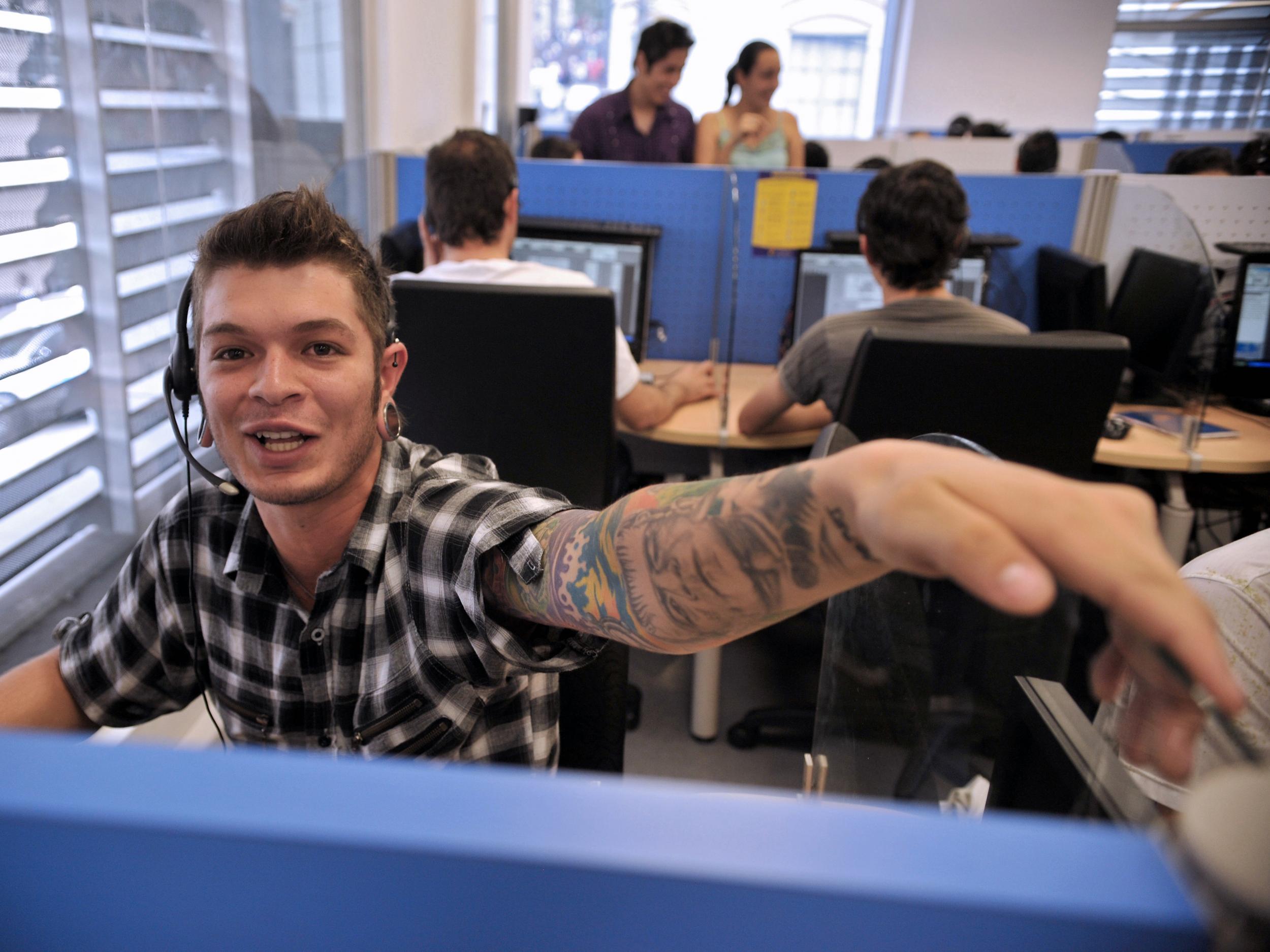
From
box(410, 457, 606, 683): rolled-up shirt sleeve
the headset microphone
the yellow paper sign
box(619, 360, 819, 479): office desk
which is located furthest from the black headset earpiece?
the yellow paper sign

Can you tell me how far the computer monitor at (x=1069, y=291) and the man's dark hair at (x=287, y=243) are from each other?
197cm

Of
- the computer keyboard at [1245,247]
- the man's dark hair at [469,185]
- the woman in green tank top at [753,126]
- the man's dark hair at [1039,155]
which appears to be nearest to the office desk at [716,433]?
the man's dark hair at [469,185]

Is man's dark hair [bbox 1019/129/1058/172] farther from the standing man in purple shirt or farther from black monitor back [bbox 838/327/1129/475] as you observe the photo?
black monitor back [bbox 838/327/1129/475]

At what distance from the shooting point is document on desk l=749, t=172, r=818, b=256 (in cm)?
244

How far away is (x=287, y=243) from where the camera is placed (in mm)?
851

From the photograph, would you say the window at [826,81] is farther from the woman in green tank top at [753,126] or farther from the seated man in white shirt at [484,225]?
the seated man in white shirt at [484,225]

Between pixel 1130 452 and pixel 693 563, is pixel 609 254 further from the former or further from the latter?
pixel 693 563

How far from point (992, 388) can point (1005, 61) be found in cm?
773

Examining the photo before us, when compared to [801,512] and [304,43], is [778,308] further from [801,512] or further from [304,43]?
[801,512]

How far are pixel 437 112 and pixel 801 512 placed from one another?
343 cm

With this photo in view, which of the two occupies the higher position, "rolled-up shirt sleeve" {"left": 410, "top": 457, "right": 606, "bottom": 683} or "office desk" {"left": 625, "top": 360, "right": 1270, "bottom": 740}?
"rolled-up shirt sleeve" {"left": 410, "top": 457, "right": 606, "bottom": 683}

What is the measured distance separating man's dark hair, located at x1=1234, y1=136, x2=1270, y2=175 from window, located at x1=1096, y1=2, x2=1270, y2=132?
42 millimetres

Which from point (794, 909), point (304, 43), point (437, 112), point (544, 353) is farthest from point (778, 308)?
point (794, 909)

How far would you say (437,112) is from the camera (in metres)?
3.49
